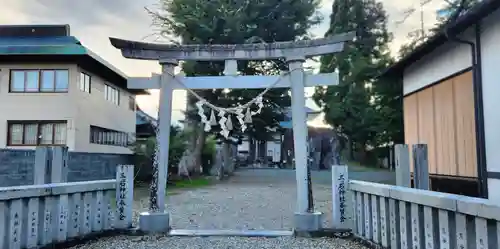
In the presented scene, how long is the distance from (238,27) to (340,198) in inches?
460

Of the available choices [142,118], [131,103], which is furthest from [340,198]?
[142,118]

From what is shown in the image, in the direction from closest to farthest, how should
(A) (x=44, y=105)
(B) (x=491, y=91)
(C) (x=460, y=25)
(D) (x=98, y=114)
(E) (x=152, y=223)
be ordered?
(E) (x=152, y=223) < (B) (x=491, y=91) < (C) (x=460, y=25) < (A) (x=44, y=105) < (D) (x=98, y=114)

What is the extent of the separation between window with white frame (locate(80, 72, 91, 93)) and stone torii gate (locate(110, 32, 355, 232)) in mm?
10590

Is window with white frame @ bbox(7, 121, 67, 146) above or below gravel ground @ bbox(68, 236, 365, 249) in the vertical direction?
above

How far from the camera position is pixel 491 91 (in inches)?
295

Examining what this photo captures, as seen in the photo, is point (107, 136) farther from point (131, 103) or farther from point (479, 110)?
point (479, 110)

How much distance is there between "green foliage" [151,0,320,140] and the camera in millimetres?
16766

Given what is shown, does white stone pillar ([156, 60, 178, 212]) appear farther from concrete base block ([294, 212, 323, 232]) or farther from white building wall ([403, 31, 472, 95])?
white building wall ([403, 31, 472, 95])

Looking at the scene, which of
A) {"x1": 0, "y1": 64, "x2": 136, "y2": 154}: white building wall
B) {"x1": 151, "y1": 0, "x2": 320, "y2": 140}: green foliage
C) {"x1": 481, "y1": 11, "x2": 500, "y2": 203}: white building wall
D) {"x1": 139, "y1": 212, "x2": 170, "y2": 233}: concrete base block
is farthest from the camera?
{"x1": 151, "y1": 0, "x2": 320, "y2": 140}: green foliage

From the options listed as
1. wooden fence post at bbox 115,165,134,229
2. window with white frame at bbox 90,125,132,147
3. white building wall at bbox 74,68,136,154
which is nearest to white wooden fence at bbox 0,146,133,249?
wooden fence post at bbox 115,165,134,229

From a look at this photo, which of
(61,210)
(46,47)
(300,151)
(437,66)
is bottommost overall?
(61,210)

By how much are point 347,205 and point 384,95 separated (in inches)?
571

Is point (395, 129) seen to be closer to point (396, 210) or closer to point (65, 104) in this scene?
point (65, 104)

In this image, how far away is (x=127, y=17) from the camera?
14211mm
